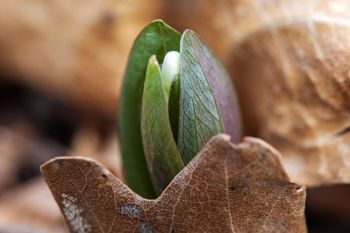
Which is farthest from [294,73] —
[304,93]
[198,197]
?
[198,197]

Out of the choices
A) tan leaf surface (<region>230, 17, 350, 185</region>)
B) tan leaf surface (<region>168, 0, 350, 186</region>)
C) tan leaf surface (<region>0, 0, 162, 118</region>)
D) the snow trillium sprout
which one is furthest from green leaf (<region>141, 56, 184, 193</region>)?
tan leaf surface (<region>0, 0, 162, 118</region>)

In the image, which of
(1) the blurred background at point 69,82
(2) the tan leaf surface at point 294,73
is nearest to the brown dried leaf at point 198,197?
(2) the tan leaf surface at point 294,73

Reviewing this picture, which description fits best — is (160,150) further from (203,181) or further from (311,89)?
(311,89)

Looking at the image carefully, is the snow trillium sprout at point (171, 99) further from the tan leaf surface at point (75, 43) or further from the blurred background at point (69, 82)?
the tan leaf surface at point (75, 43)

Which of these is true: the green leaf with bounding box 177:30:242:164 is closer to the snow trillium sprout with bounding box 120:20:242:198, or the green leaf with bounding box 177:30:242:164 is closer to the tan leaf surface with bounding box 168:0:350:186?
the snow trillium sprout with bounding box 120:20:242:198

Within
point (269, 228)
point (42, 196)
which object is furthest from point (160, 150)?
point (42, 196)

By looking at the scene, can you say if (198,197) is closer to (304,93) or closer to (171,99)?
(171,99)
